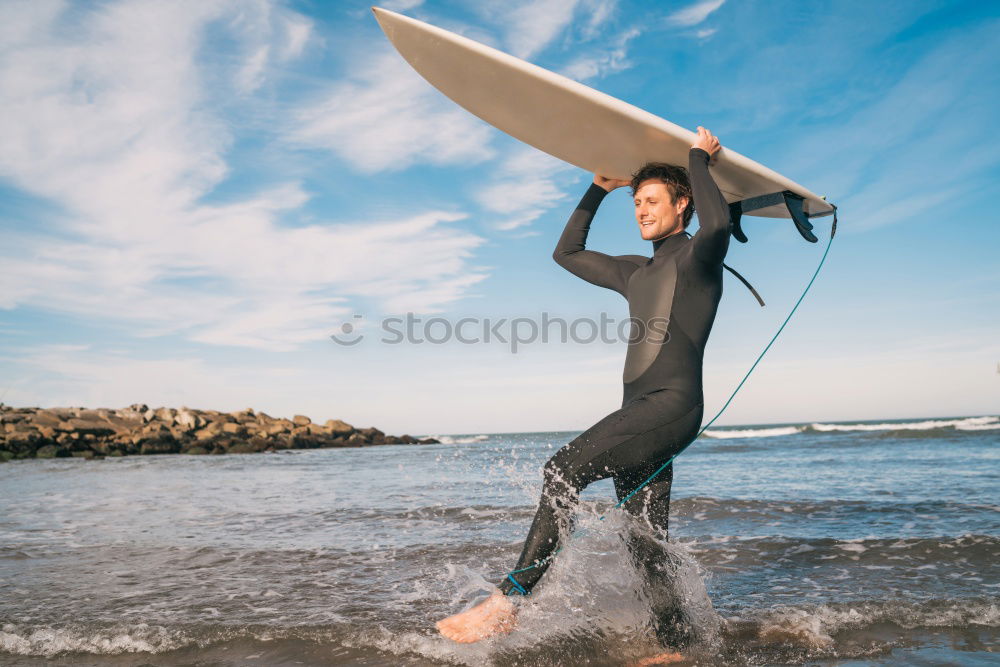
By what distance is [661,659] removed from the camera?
2773mm

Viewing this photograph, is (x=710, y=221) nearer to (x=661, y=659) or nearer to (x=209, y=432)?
(x=661, y=659)

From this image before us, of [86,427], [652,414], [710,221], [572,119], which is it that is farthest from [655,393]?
[86,427]

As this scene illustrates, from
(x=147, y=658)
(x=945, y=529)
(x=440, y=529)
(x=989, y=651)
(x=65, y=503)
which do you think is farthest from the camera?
(x=65, y=503)

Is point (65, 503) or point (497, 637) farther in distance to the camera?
point (65, 503)

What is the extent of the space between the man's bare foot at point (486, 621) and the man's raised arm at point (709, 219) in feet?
5.27

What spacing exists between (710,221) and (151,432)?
83.3ft

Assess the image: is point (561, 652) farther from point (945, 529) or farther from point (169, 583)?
point (945, 529)

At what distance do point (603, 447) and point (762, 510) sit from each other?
206 inches

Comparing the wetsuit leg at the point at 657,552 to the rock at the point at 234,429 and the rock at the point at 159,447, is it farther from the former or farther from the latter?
the rock at the point at 234,429

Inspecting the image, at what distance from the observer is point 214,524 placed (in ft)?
21.7

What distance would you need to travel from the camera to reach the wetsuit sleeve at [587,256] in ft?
9.70

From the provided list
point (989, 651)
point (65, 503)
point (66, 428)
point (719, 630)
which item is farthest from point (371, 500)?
point (66, 428)

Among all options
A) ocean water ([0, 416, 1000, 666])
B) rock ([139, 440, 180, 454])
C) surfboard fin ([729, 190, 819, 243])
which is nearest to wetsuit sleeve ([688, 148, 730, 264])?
surfboard fin ([729, 190, 819, 243])

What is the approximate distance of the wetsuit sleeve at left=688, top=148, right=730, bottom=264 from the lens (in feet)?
7.77
